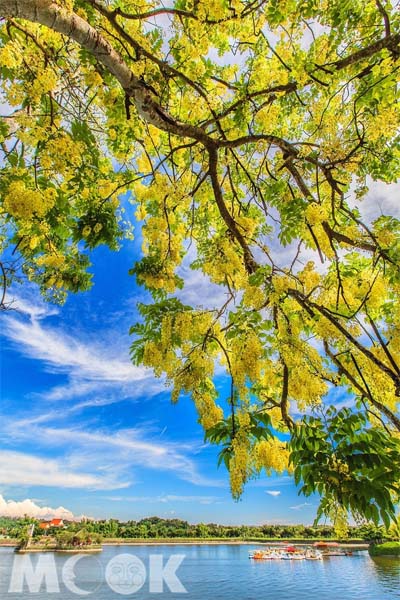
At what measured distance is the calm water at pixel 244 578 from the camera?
3123cm

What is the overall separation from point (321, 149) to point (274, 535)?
112 feet

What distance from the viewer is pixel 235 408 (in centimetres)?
242

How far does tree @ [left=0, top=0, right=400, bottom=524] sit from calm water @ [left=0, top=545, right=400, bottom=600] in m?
30.7

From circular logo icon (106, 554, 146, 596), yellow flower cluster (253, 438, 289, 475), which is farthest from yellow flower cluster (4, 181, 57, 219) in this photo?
circular logo icon (106, 554, 146, 596)

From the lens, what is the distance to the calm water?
31.2 meters

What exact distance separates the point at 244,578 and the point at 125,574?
1571 centimetres

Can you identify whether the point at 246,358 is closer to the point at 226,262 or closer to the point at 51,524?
the point at 226,262

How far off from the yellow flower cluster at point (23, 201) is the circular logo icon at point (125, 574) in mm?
43459

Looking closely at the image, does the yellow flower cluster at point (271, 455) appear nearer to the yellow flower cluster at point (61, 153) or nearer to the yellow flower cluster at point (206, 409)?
the yellow flower cluster at point (206, 409)

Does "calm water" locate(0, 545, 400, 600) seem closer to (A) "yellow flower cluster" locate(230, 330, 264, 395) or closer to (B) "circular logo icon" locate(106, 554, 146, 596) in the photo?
(B) "circular logo icon" locate(106, 554, 146, 596)

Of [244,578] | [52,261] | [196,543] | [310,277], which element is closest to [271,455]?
[310,277]

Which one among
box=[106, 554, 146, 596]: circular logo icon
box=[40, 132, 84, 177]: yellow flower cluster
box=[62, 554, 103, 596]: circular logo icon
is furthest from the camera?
box=[106, 554, 146, 596]: circular logo icon

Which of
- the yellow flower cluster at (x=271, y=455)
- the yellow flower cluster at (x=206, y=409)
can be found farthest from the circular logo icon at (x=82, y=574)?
the yellow flower cluster at (x=206, y=409)

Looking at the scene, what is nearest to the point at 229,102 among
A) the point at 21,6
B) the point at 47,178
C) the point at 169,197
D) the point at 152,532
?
the point at 169,197
